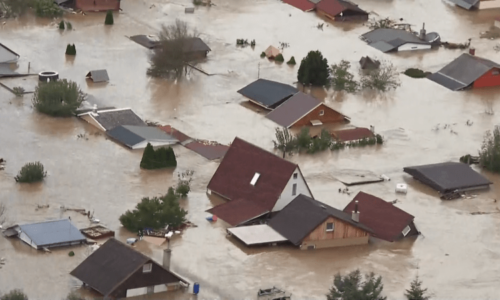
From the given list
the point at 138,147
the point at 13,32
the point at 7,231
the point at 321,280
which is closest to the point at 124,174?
the point at 138,147

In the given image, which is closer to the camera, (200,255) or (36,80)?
(200,255)

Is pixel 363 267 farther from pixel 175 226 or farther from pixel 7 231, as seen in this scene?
pixel 7 231

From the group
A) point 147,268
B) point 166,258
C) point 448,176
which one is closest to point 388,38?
point 448,176

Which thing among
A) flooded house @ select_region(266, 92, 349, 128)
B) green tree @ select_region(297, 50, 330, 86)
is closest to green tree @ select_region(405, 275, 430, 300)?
flooded house @ select_region(266, 92, 349, 128)

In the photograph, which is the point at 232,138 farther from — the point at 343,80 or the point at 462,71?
Answer: the point at 462,71

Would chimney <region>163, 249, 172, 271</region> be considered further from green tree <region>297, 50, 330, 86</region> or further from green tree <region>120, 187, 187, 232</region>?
green tree <region>297, 50, 330, 86</region>
